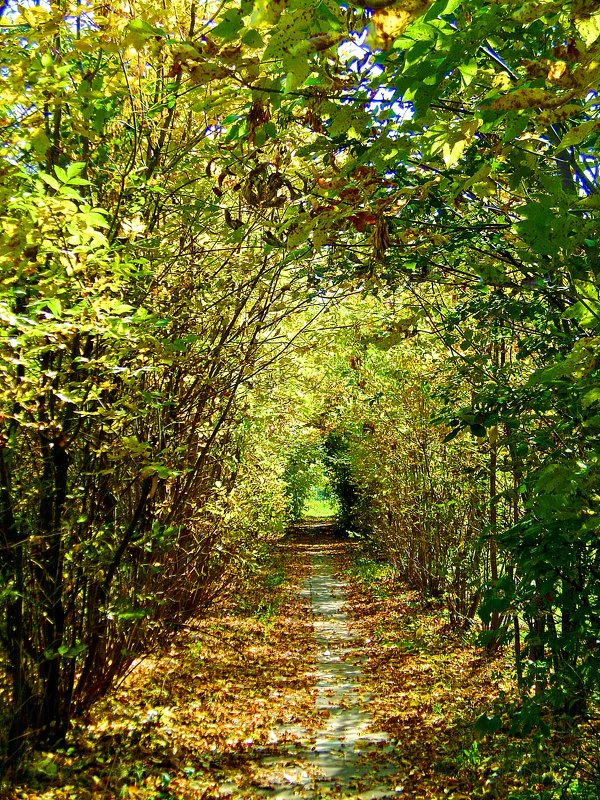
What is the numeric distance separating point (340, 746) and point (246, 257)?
404cm

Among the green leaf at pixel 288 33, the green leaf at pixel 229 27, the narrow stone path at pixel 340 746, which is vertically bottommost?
the narrow stone path at pixel 340 746

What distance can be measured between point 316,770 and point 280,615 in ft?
19.1

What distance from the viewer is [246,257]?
5.14 m

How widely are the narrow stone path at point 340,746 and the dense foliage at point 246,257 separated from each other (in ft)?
4.61

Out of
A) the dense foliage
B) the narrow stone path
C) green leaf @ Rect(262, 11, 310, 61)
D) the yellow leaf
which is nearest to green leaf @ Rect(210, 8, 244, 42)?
the dense foliage

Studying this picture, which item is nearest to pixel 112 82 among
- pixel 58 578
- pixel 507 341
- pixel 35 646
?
pixel 58 578

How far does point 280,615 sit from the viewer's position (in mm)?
10336

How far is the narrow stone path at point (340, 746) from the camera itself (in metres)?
4.30

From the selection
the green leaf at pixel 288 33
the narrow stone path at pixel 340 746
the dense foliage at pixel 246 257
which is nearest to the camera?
the green leaf at pixel 288 33

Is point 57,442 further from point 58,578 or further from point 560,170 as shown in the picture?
point 560,170

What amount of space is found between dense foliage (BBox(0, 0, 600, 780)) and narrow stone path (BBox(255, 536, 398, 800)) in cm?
141

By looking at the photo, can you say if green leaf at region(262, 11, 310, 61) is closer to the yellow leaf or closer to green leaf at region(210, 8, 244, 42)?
green leaf at region(210, 8, 244, 42)

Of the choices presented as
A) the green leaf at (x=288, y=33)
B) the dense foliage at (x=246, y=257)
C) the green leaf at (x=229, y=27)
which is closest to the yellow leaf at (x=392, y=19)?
the dense foliage at (x=246, y=257)

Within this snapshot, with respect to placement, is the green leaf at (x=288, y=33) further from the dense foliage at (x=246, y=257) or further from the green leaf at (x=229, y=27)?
the green leaf at (x=229, y=27)
